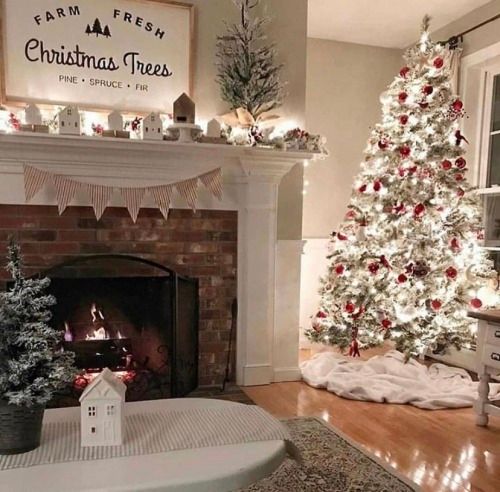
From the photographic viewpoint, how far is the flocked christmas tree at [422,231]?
362 cm

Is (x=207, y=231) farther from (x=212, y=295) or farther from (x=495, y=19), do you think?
(x=495, y=19)

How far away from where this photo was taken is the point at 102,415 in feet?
4.57

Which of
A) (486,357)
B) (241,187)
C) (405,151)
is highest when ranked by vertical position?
(405,151)

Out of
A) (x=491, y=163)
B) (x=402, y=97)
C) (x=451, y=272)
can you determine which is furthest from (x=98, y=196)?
(x=491, y=163)

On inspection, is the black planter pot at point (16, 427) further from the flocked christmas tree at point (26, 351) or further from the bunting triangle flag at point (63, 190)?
the bunting triangle flag at point (63, 190)

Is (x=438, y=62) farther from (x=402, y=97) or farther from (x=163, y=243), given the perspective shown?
(x=163, y=243)

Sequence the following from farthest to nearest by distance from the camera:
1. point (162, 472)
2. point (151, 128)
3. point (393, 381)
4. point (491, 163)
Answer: point (491, 163), point (393, 381), point (151, 128), point (162, 472)

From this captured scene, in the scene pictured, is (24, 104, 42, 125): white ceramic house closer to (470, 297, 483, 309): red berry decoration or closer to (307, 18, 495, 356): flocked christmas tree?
(307, 18, 495, 356): flocked christmas tree

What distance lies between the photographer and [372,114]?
4.73m

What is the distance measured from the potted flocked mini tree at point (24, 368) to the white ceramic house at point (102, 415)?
0.09 meters

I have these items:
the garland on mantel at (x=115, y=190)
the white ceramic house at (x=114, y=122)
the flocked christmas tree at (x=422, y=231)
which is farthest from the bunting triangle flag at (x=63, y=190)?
the flocked christmas tree at (x=422, y=231)

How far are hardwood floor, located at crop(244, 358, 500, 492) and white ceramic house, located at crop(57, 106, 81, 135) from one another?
188 cm

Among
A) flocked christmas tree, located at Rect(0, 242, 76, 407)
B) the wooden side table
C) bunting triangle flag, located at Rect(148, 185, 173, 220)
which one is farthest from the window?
flocked christmas tree, located at Rect(0, 242, 76, 407)

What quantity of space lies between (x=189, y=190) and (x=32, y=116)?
944 millimetres
